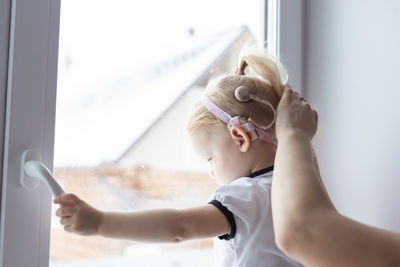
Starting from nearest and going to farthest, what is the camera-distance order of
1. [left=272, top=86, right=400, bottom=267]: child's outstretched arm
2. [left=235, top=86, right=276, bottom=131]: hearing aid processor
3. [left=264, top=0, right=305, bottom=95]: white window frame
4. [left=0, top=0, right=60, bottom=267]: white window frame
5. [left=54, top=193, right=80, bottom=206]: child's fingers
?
[left=272, top=86, right=400, bottom=267]: child's outstretched arm → [left=54, top=193, right=80, bottom=206]: child's fingers → [left=0, top=0, right=60, bottom=267]: white window frame → [left=235, top=86, right=276, bottom=131]: hearing aid processor → [left=264, top=0, right=305, bottom=95]: white window frame

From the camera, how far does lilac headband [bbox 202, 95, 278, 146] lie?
0.96 m

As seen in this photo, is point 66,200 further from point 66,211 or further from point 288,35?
point 288,35

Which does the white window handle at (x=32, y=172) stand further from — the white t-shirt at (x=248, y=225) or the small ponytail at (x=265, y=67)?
the small ponytail at (x=265, y=67)

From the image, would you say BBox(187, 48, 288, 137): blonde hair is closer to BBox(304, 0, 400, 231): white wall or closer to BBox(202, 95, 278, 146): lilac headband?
BBox(202, 95, 278, 146): lilac headband

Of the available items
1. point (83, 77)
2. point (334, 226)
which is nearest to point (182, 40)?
point (83, 77)

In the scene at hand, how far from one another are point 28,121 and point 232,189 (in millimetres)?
399

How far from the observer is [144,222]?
30.4 inches

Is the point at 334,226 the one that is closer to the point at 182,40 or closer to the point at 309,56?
the point at 182,40

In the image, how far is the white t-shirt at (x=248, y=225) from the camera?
2.83 feet

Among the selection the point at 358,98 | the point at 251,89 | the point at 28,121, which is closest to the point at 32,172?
the point at 28,121

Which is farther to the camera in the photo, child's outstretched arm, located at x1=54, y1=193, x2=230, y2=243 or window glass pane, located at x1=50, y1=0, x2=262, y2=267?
window glass pane, located at x1=50, y1=0, x2=262, y2=267

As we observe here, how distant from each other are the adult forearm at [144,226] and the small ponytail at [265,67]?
40 cm

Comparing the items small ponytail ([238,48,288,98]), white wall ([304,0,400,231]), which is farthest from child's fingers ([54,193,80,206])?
white wall ([304,0,400,231])

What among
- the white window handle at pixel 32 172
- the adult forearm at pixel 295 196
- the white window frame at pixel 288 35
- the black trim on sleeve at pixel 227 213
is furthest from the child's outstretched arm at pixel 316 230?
the white window frame at pixel 288 35
